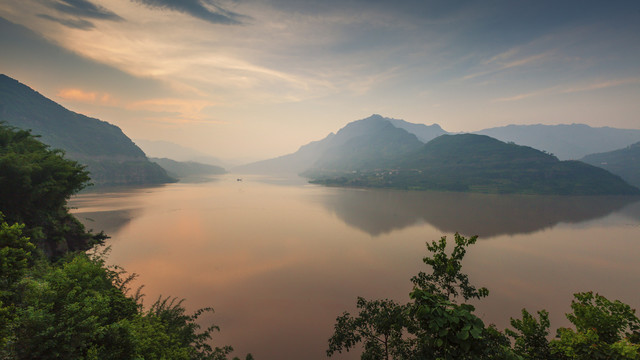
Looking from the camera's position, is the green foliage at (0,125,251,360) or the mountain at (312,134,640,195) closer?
the green foliage at (0,125,251,360)

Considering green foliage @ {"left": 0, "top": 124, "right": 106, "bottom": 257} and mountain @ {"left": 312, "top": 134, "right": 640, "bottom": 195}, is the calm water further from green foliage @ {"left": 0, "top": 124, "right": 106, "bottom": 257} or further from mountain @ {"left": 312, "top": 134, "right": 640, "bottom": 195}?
mountain @ {"left": 312, "top": 134, "right": 640, "bottom": 195}

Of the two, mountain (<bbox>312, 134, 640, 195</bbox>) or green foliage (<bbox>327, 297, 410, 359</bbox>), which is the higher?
mountain (<bbox>312, 134, 640, 195</bbox>)

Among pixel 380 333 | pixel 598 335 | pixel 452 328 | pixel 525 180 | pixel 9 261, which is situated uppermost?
pixel 525 180

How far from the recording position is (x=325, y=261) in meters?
41.4

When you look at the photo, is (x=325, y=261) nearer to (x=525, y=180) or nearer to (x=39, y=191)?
(x=39, y=191)

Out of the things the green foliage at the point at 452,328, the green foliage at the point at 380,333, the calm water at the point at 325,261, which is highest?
the green foliage at the point at 452,328

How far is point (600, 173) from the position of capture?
541 ft

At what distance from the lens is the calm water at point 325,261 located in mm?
26609

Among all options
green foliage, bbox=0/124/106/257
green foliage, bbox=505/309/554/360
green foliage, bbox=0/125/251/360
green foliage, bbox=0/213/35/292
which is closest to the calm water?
green foliage, bbox=0/124/106/257

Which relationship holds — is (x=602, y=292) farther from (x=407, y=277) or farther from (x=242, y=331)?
(x=242, y=331)

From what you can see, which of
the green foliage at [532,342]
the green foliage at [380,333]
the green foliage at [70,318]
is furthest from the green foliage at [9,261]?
the green foliage at [532,342]

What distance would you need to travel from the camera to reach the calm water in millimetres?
26609

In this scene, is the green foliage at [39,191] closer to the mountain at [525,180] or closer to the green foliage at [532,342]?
the green foliage at [532,342]

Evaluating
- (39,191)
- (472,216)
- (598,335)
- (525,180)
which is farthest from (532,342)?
(525,180)
